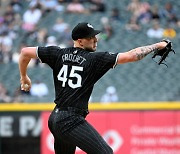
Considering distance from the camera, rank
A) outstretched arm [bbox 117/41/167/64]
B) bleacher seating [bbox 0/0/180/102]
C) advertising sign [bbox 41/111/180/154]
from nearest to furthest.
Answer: outstretched arm [bbox 117/41/167/64] < advertising sign [bbox 41/111/180/154] < bleacher seating [bbox 0/0/180/102]

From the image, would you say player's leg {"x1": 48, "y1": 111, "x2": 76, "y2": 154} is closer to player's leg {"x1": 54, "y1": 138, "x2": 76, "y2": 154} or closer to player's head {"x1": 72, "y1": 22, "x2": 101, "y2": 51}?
player's leg {"x1": 54, "y1": 138, "x2": 76, "y2": 154}

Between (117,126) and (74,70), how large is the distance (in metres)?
4.51

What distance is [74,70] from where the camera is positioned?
5.57 m

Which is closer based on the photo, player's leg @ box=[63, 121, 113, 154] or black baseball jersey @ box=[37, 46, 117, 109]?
player's leg @ box=[63, 121, 113, 154]

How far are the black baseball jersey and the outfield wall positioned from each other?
171 inches

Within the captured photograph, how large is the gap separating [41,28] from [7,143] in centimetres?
422

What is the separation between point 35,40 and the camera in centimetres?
1317

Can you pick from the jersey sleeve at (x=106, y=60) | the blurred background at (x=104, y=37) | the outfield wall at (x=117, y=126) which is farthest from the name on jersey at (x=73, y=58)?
the blurred background at (x=104, y=37)

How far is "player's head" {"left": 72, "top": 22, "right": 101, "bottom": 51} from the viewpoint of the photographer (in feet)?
18.4

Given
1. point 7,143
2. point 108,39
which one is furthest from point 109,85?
point 7,143

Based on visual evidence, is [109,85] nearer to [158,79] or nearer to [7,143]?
[158,79]

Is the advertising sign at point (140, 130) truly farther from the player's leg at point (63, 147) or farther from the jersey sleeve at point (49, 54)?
the jersey sleeve at point (49, 54)

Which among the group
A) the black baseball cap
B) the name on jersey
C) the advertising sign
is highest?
the black baseball cap

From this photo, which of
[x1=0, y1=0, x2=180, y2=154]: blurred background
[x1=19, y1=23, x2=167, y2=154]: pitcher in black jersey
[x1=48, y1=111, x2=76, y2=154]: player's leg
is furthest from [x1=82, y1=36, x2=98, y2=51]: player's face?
[x1=0, y1=0, x2=180, y2=154]: blurred background
